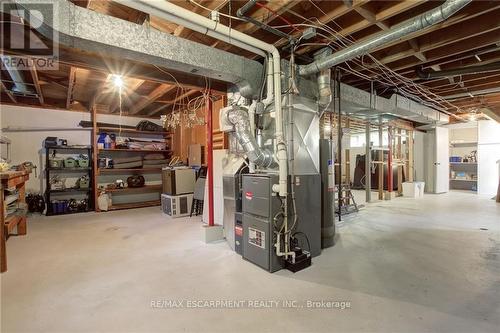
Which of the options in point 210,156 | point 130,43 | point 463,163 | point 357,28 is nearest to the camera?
point 130,43

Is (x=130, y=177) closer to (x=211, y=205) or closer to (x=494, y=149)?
(x=211, y=205)

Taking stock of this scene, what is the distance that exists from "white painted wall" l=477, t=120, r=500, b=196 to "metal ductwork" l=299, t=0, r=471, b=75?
8560 mm

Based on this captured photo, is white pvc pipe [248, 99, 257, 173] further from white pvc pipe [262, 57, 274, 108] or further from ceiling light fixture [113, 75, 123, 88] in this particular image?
ceiling light fixture [113, 75, 123, 88]

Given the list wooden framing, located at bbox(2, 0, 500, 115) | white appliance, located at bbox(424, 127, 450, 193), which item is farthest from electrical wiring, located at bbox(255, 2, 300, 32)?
white appliance, located at bbox(424, 127, 450, 193)

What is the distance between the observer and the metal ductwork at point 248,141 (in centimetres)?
276

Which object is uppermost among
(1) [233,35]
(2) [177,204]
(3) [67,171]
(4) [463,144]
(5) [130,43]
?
(1) [233,35]

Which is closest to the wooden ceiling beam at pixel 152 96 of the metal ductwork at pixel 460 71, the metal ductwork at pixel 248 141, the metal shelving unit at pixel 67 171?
the metal shelving unit at pixel 67 171

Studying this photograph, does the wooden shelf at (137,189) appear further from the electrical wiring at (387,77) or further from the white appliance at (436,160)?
the white appliance at (436,160)

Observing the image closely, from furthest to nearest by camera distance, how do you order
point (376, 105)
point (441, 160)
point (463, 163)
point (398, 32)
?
point (463, 163) < point (441, 160) < point (376, 105) < point (398, 32)

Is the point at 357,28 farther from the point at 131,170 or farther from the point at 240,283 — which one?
the point at 131,170

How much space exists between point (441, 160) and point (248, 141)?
848cm

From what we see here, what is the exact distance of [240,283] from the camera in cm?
232

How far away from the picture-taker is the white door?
8172 mm

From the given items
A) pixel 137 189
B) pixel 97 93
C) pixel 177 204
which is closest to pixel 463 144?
pixel 177 204
